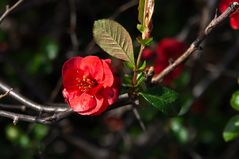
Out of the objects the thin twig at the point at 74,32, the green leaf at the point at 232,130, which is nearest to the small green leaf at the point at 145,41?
the green leaf at the point at 232,130

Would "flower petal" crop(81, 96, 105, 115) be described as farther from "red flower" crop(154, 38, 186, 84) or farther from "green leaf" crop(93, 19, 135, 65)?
"red flower" crop(154, 38, 186, 84)

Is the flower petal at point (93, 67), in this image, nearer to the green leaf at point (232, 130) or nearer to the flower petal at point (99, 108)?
the flower petal at point (99, 108)

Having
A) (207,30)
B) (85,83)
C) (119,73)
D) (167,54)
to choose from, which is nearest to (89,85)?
(85,83)

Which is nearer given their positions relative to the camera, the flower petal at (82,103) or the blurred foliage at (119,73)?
the flower petal at (82,103)

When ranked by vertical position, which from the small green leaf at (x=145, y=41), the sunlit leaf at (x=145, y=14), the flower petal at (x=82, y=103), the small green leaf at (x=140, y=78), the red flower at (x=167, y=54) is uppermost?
the sunlit leaf at (x=145, y=14)

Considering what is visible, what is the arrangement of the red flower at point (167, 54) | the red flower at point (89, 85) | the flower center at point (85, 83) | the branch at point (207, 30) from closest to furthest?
the branch at point (207, 30) < the red flower at point (89, 85) < the flower center at point (85, 83) < the red flower at point (167, 54)

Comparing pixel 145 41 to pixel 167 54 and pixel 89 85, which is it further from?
pixel 167 54

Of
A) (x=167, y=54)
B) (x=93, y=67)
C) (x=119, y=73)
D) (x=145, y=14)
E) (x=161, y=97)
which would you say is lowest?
(x=119, y=73)

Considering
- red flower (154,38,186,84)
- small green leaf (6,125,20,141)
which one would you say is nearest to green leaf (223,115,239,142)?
red flower (154,38,186,84)
